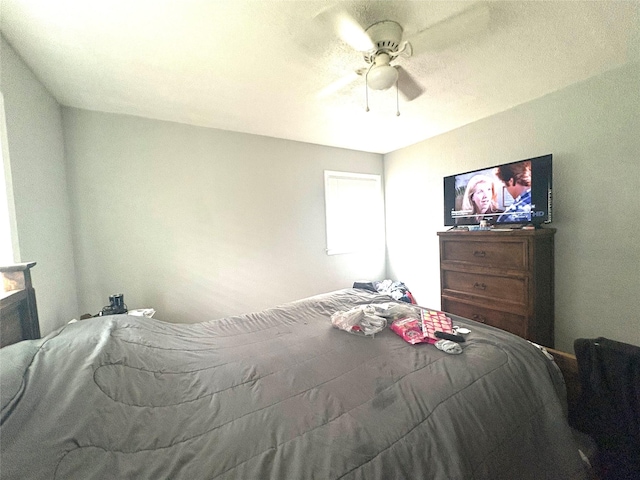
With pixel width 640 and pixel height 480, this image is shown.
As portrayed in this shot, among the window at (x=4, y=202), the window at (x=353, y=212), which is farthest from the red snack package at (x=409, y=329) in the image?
the window at (x=4, y=202)

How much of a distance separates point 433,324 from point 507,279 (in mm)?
1097

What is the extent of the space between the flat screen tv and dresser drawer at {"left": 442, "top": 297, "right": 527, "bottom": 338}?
2.61ft

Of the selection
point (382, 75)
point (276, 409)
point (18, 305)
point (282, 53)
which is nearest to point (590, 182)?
point (382, 75)

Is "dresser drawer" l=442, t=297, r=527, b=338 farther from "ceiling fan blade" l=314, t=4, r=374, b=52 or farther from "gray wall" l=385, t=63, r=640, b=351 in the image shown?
"ceiling fan blade" l=314, t=4, r=374, b=52

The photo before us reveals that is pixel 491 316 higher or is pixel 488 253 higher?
pixel 488 253

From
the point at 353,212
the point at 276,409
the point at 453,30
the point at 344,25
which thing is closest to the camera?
the point at 276,409

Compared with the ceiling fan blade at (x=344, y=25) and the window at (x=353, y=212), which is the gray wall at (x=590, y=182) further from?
the ceiling fan blade at (x=344, y=25)

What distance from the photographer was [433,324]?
1.39 meters

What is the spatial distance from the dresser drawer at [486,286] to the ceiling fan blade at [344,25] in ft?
6.65

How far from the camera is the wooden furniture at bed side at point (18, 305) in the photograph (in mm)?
950

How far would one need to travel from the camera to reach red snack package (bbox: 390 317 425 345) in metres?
1.28

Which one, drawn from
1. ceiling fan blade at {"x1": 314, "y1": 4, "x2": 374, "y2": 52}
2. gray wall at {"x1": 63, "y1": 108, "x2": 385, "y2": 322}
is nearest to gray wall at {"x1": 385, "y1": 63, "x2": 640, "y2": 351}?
ceiling fan blade at {"x1": 314, "y1": 4, "x2": 374, "y2": 52}

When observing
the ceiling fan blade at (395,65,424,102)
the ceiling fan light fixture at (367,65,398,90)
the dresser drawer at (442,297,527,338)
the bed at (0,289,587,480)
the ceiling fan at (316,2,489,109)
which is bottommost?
the dresser drawer at (442,297,527,338)

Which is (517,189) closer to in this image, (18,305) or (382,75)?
(382,75)
